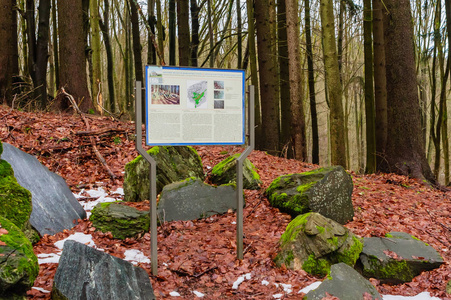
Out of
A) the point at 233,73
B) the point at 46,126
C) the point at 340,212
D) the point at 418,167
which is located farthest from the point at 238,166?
the point at 418,167

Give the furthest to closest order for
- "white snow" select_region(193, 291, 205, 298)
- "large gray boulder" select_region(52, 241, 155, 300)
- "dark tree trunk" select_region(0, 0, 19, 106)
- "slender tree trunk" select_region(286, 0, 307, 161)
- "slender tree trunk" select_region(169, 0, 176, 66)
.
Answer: "slender tree trunk" select_region(169, 0, 176, 66), "dark tree trunk" select_region(0, 0, 19, 106), "slender tree trunk" select_region(286, 0, 307, 161), "white snow" select_region(193, 291, 205, 298), "large gray boulder" select_region(52, 241, 155, 300)

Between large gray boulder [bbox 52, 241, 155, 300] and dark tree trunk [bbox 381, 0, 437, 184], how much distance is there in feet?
27.2

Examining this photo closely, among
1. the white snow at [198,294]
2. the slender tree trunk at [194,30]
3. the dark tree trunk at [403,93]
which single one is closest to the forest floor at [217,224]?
the white snow at [198,294]

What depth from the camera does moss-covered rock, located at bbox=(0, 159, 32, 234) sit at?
159 inches

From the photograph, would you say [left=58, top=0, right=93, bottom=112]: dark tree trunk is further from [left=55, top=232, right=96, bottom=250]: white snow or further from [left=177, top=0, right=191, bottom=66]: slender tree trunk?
[left=55, top=232, right=96, bottom=250]: white snow

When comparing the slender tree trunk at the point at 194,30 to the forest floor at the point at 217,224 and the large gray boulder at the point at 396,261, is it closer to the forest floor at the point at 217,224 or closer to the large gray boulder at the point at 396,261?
the forest floor at the point at 217,224

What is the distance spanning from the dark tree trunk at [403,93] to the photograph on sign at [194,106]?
6580 millimetres

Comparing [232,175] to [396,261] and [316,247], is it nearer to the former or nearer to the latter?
[316,247]

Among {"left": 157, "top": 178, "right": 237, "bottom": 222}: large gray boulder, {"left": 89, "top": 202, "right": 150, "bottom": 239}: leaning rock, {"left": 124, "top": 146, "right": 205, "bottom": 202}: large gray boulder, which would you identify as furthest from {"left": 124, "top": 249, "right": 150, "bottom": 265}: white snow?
{"left": 124, "top": 146, "right": 205, "bottom": 202}: large gray boulder

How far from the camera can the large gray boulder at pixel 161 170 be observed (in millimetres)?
6719

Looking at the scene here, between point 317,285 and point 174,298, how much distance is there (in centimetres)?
158

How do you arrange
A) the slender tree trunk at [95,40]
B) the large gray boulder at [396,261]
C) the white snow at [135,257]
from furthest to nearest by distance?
the slender tree trunk at [95,40], the large gray boulder at [396,261], the white snow at [135,257]

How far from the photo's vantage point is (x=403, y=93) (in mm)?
9711

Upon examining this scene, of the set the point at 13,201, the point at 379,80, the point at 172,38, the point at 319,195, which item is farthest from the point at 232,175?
the point at 172,38
